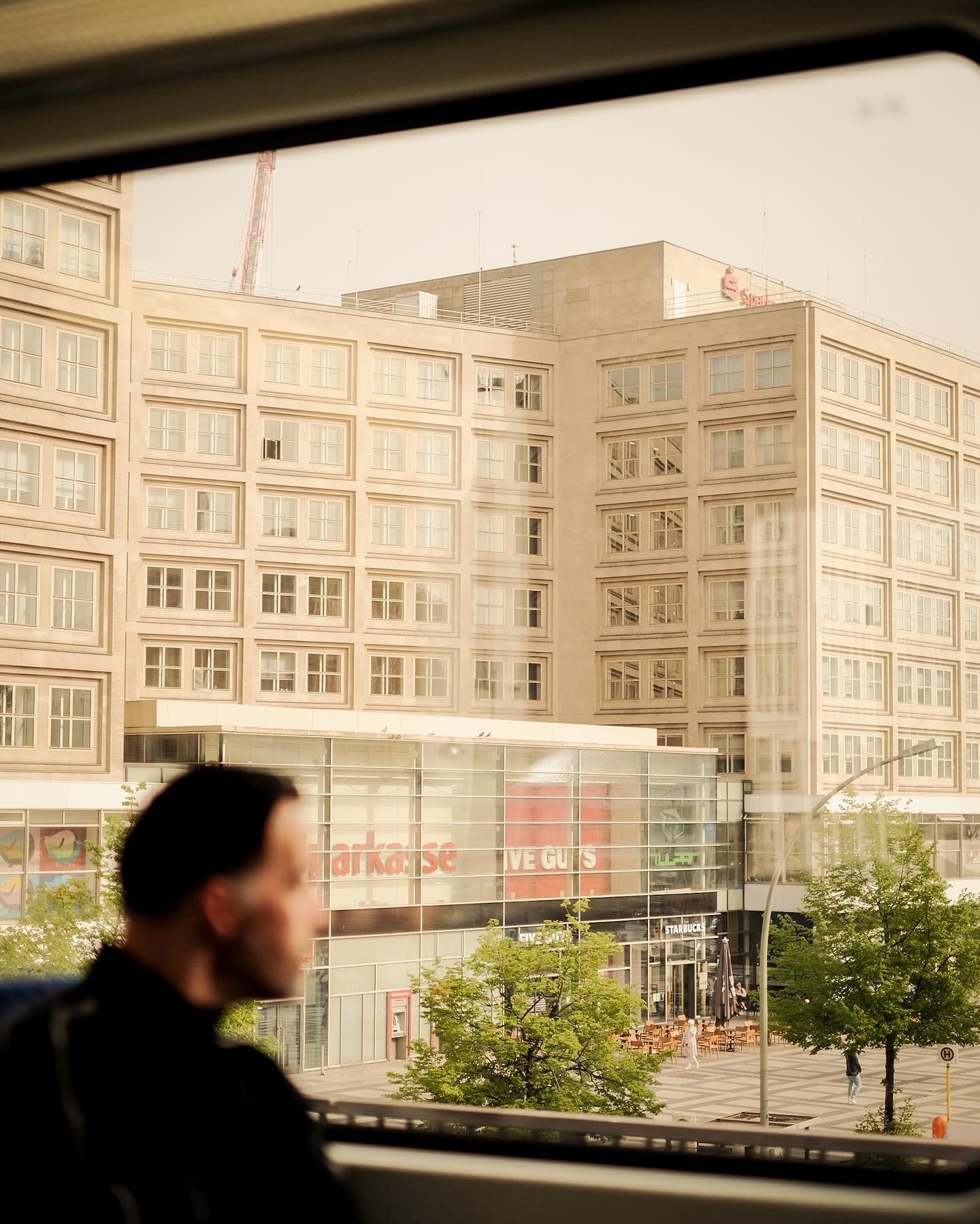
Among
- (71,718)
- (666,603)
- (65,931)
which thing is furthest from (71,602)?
(666,603)

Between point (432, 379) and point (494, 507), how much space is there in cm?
71

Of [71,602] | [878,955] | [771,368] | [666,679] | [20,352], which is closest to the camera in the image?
[878,955]

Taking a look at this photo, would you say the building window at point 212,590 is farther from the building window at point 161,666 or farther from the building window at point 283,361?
the building window at point 283,361

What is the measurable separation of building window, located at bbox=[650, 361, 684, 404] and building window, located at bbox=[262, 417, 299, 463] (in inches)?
69.6

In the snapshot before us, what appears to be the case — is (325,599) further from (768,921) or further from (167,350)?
(768,921)

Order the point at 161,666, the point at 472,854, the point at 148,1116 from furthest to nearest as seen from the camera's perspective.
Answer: the point at 161,666 → the point at 472,854 → the point at 148,1116

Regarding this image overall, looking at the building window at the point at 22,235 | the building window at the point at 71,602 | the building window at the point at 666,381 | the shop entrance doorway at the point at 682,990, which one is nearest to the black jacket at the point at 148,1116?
the building window at the point at 22,235

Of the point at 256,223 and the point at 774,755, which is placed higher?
the point at 256,223

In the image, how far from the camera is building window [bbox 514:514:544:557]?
6.16 m

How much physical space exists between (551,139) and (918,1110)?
7.22 ft

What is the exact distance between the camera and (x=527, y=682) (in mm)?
6055

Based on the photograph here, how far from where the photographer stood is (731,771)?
171 inches

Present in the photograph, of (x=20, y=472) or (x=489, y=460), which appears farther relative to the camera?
(x=489, y=460)

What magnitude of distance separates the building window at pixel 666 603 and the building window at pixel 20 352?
240cm
